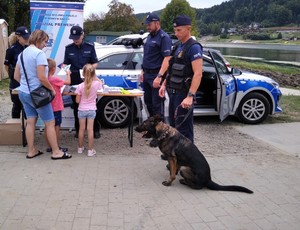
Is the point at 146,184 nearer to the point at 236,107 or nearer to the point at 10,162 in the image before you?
the point at 10,162

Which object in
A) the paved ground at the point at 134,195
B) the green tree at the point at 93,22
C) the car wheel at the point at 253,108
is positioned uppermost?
the green tree at the point at 93,22

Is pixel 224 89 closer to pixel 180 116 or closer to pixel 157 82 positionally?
pixel 157 82

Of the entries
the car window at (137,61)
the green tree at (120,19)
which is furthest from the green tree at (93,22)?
the car window at (137,61)

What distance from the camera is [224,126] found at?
27.2ft

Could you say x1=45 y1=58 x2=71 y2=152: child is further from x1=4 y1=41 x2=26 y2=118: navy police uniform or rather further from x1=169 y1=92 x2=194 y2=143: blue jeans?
x1=169 y1=92 x2=194 y2=143: blue jeans

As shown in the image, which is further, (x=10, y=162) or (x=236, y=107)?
(x=236, y=107)

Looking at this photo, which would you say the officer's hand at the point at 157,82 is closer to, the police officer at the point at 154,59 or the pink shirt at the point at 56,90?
the police officer at the point at 154,59

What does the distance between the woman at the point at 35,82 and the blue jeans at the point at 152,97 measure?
1631 mm

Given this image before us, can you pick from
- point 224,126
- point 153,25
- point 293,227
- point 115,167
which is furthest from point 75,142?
point 293,227

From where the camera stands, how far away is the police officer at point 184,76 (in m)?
4.77

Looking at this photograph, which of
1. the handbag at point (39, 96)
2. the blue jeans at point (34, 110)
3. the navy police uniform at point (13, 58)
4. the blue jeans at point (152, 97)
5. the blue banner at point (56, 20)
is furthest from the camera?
the blue banner at point (56, 20)

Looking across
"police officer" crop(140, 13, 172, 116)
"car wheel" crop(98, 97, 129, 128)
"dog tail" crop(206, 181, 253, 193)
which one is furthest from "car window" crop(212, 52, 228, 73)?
"dog tail" crop(206, 181, 253, 193)

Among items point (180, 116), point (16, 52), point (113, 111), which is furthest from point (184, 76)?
point (16, 52)

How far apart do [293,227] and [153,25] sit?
11.9 feet
